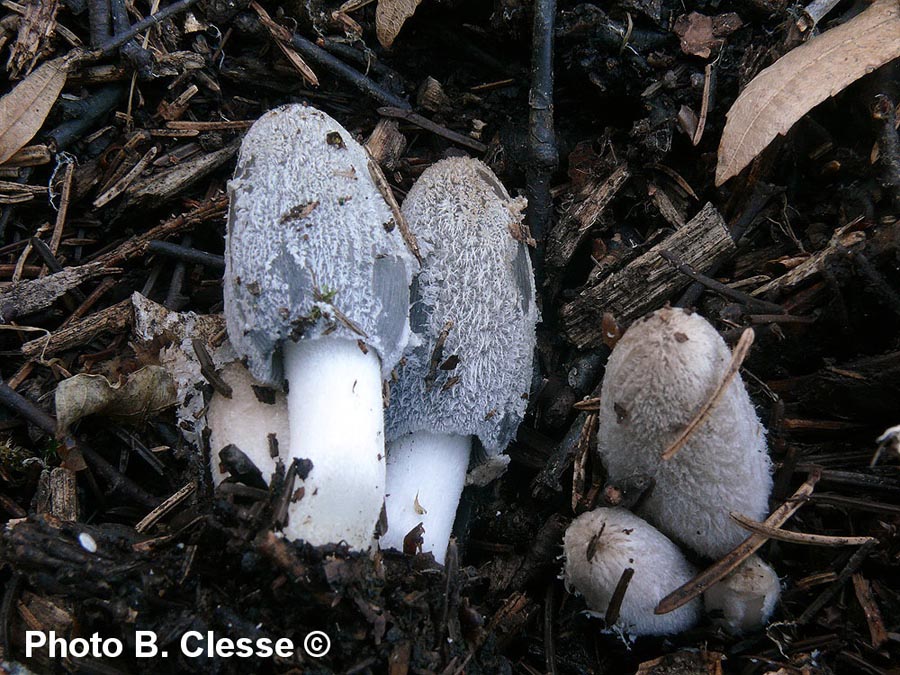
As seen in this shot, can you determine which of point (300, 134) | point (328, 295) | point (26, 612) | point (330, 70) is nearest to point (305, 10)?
point (330, 70)

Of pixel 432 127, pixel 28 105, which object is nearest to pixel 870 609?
pixel 432 127

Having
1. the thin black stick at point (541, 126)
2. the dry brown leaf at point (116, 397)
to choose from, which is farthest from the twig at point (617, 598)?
the dry brown leaf at point (116, 397)

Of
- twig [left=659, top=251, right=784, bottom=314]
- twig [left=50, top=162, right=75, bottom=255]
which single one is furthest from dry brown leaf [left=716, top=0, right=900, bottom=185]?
twig [left=50, top=162, right=75, bottom=255]

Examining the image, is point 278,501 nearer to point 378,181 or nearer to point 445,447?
point 445,447

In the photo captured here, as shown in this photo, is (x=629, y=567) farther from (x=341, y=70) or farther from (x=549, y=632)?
(x=341, y=70)

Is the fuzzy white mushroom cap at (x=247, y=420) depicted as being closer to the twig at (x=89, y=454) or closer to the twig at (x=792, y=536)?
the twig at (x=89, y=454)

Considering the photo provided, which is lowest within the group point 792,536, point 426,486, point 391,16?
point 426,486
